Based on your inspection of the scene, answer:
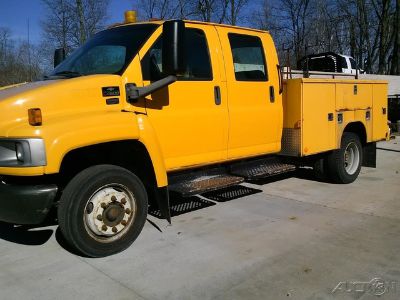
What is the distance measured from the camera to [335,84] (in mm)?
6945

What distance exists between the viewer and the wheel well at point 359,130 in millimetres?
7646

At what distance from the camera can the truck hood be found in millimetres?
4082

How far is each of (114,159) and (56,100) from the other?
0.88m

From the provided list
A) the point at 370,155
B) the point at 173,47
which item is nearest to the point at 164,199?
the point at 173,47

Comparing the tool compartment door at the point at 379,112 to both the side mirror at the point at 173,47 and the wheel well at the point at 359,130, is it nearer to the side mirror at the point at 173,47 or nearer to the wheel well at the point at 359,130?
the wheel well at the point at 359,130

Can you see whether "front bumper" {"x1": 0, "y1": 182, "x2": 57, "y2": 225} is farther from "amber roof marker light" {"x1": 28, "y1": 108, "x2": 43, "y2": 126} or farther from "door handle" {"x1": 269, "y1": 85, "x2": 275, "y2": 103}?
"door handle" {"x1": 269, "y1": 85, "x2": 275, "y2": 103}

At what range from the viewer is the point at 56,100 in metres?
4.25

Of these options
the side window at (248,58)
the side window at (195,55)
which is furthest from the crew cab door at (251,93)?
the side window at (195,55)

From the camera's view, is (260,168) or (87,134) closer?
(87,134)

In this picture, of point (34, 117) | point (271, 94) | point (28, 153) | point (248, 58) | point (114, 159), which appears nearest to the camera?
point (28, 153)

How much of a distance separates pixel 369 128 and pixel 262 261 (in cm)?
445

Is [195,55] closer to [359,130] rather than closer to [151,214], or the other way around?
[151,214]

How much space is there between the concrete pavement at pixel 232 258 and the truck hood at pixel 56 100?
134cm

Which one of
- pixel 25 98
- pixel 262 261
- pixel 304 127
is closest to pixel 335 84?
pixel 304 127
